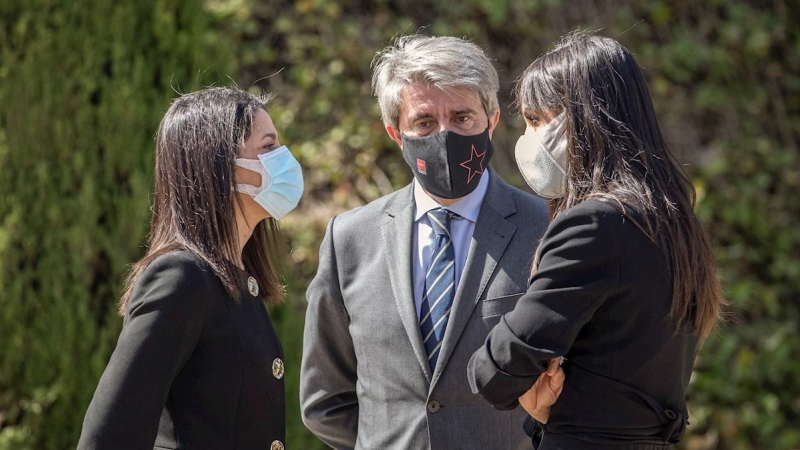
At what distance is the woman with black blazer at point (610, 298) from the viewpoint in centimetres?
221

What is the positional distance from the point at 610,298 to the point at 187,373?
3.69 ft

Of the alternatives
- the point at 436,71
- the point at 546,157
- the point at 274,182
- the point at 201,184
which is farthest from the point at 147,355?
the point at 436,71

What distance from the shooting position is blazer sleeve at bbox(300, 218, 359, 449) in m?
3.15

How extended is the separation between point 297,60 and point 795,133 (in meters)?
3.18

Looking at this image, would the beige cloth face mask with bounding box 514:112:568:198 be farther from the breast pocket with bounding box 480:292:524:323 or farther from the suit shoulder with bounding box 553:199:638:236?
the breast pocket with bounding box 480:292:524:323

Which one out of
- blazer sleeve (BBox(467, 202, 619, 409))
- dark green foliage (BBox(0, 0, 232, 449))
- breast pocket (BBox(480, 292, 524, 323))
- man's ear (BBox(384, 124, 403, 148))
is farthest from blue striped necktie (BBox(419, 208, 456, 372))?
dark green foliage (BBox(0, 0, 232, 449))

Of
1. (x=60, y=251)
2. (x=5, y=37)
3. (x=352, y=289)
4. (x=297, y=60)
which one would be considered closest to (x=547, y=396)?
(x=352, y=289)

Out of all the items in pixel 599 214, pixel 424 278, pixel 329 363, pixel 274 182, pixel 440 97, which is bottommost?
pixel 329 363

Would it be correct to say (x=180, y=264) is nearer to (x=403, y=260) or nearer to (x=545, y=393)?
(x=403, y=260)

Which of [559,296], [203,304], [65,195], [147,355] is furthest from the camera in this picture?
[65,195]

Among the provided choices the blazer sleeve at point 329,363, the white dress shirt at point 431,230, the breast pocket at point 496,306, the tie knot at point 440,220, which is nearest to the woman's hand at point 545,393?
the breast pocket at point 496,306

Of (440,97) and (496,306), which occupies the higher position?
(440,97)

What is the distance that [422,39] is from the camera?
10.4 ft

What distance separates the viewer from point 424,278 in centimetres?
303
